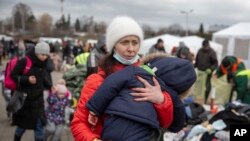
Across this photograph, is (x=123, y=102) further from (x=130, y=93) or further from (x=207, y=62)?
(x=207, y=62)

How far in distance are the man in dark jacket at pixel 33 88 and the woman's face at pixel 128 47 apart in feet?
10.8

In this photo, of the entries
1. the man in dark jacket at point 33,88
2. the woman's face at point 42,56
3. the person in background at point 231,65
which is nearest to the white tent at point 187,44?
the person in background at point 231,65

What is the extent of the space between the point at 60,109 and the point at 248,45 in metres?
16.1

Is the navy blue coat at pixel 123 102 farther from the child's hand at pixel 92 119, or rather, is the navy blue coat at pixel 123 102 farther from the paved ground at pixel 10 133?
the paved ground at pixel 10 133

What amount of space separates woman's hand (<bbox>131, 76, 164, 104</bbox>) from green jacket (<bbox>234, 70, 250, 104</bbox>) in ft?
19.0

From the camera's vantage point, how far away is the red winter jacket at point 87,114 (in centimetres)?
226

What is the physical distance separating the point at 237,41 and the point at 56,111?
16598mm

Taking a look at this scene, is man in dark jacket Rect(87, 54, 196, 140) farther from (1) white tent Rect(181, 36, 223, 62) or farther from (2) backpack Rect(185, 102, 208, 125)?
(1) white tent Rect(181, 36, 223, 62)

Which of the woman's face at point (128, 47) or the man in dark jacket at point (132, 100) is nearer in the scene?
the man in dark jacket at point (132, 100)

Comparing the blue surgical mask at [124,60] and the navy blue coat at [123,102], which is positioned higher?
the blue surgical mask at [124,60]

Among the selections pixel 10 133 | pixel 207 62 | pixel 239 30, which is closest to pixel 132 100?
pixel 10 133

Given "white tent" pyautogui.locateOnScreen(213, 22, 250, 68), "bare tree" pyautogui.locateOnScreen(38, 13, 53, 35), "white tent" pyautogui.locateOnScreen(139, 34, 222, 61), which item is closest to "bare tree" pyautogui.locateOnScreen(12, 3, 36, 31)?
"bare tree" pyautogui.locateOnScreen(38, 13, 53, 35)

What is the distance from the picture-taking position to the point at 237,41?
21.3 m

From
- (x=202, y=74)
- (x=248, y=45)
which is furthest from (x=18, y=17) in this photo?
(x=202, y=74)
